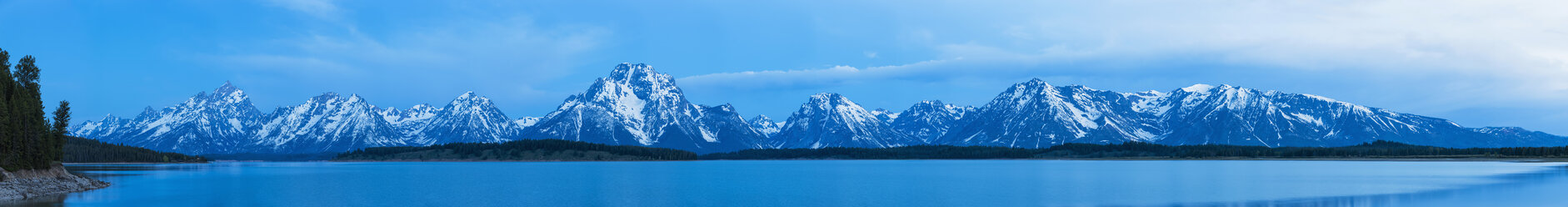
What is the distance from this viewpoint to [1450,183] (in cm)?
10588

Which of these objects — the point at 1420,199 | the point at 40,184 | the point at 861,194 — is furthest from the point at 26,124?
the point at 1420,199

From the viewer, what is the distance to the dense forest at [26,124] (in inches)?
3656

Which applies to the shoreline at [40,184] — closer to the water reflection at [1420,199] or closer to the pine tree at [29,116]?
the pine tree at [29,116]

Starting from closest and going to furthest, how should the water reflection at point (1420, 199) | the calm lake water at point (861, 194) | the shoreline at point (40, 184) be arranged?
the water reflection at point (1420, 199) → the shoreline at point (40, 184) → the calm lake water at point (861, 194)

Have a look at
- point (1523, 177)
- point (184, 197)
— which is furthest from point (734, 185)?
point (1523, 177)

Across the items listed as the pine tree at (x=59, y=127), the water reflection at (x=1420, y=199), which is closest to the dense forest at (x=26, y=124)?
the pine tree at (x=59, y=127)

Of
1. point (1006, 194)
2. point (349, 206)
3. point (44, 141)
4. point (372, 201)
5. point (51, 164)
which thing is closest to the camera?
point (349, 206)

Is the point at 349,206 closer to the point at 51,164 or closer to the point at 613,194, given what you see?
the point at 613,194

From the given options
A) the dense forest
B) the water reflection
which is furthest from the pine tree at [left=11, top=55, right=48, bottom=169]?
the water reflection

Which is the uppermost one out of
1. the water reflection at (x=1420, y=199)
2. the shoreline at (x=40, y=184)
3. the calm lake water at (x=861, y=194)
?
the shoreline at (x=40, y=184)

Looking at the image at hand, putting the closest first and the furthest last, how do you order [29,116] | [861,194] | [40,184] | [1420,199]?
[1420,199] < [40,184] < [861,194] < [29,116]

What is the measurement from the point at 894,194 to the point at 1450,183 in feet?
190

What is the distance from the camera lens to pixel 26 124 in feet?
332

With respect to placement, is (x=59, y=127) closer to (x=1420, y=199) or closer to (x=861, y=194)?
(x=861, y=194)
